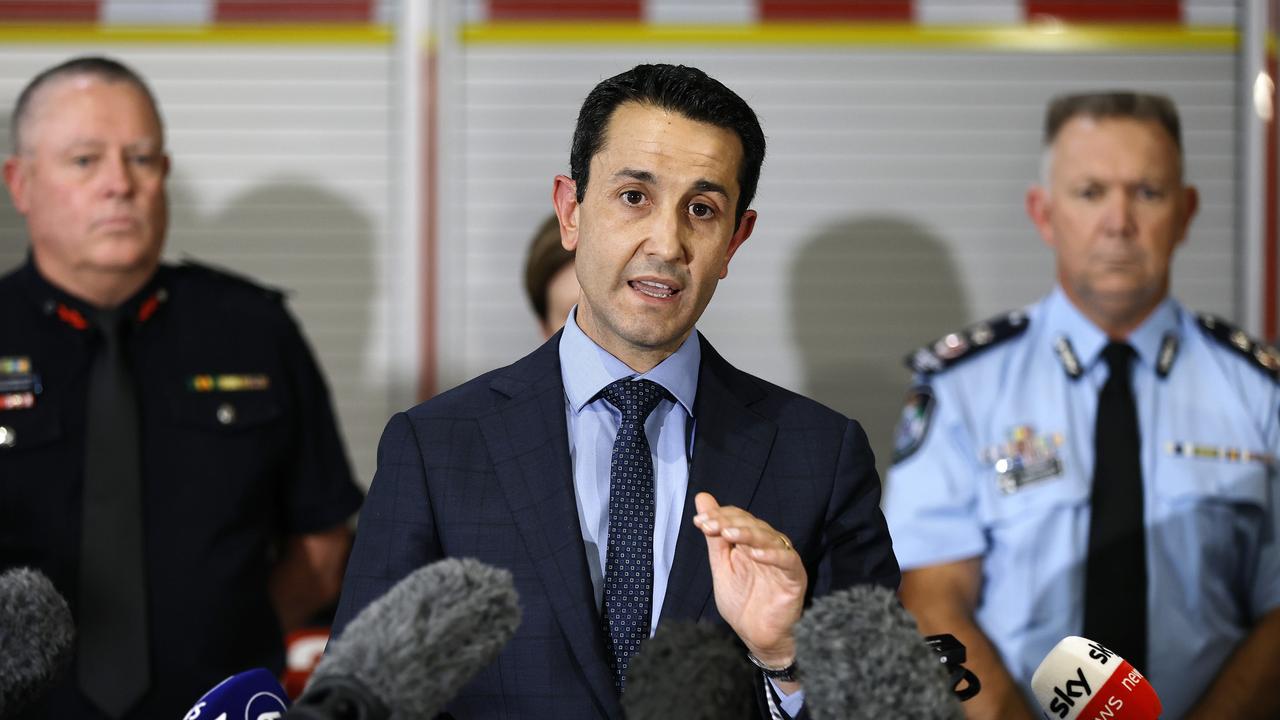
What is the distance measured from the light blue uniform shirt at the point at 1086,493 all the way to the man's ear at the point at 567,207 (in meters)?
1.19

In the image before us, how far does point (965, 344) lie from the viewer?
287 cm

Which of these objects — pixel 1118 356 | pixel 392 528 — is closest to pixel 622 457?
pixel 392 528

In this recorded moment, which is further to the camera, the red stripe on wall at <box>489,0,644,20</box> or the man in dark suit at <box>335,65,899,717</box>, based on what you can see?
the red stripe on wall at <box>489,0,644,20</box>

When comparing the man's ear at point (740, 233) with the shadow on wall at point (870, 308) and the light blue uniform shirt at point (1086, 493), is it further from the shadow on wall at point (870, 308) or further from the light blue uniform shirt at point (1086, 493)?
the shadow on wall at point (870, 308)

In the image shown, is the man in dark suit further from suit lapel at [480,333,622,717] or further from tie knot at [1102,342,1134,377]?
tie knot at [1102,342,1134,377]

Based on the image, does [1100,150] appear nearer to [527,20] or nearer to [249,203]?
[527,20]

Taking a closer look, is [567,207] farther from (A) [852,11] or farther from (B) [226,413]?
(A) [852,11]

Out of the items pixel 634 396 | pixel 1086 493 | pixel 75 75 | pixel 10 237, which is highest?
pixel 75 75

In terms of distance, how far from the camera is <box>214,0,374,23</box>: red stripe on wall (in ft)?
11.1

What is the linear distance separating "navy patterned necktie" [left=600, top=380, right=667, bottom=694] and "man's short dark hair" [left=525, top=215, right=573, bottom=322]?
3.78 ft

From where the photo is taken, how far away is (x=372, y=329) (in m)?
3.42

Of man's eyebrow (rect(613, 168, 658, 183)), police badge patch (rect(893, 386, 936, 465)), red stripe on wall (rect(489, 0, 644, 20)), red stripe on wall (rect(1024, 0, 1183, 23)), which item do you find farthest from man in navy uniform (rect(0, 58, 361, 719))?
red stripe on wall (rect(1024, 0, 1183, 23))

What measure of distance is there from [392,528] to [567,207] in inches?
18.1

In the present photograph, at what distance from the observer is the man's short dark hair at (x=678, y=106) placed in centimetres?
164
